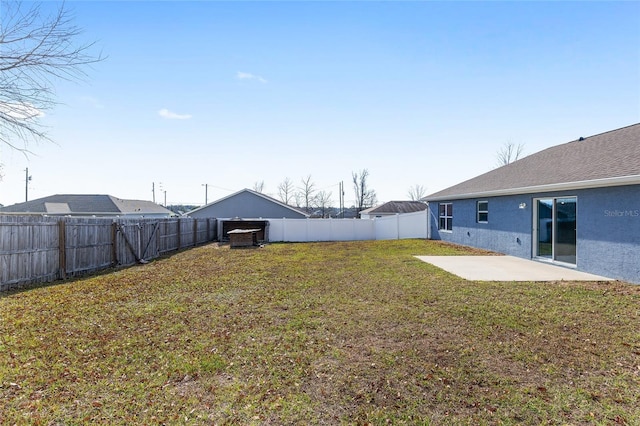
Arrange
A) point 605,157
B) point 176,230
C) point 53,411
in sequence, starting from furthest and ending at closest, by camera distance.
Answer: point 176,230 → point 605,157 → point 53,411

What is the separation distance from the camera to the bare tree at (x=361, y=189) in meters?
53.8

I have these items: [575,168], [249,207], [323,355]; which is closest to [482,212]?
[575,168]

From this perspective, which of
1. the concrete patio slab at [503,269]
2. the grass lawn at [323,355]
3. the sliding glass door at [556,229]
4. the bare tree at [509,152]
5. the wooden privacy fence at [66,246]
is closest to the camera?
the grass lawn at [323,355]

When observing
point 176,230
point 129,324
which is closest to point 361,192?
point 176,230

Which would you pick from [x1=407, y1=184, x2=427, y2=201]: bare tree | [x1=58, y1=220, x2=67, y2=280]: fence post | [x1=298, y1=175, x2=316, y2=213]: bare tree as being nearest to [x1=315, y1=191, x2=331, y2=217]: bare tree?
[x1=298, y1=175, x2=316, y2=213]: bare tree

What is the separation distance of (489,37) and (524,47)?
4.38 feet

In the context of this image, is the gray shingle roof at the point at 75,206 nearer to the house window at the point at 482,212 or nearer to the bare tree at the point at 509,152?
the house window at the point at 482,212

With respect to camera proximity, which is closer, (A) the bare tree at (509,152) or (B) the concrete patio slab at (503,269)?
(B) the concrete patio slab at (503,269)

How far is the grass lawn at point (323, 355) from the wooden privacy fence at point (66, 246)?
39.4 inches

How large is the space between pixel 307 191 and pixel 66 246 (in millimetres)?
49589

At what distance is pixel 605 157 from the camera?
9.62 metres

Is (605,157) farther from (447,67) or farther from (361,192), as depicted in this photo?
(361,192)

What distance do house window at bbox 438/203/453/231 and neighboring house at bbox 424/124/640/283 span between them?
1.10m

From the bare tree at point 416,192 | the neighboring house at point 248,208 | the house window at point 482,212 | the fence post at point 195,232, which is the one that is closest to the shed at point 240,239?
the fence post at point 195,232
